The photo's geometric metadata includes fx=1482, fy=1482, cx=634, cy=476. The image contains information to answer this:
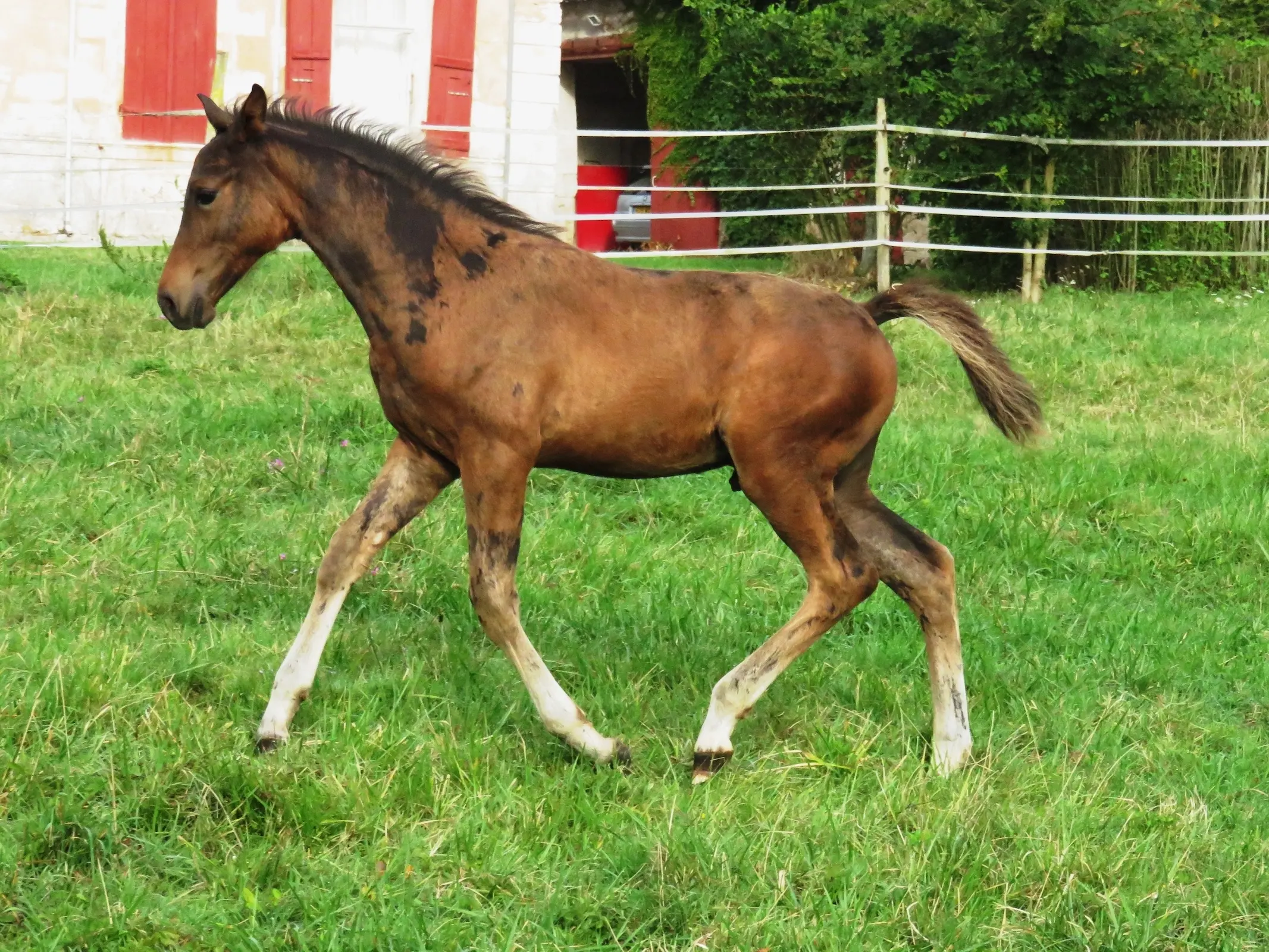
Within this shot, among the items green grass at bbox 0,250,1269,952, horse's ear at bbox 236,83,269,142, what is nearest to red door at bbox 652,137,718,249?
green grass at bbox 0,250,1269,952

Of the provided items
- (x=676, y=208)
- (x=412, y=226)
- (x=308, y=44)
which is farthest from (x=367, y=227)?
(x=676, y=208)

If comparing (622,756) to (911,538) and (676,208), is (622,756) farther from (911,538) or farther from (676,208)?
(676,208)

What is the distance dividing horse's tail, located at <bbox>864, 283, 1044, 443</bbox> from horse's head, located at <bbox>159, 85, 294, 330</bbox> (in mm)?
1877

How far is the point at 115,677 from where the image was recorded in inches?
160

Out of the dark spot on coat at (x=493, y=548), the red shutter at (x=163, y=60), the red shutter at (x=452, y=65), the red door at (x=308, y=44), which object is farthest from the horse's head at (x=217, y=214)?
the red shutter at (x=452, y=65)

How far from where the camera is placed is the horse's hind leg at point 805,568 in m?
4.08

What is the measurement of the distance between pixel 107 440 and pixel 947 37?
1056 cm

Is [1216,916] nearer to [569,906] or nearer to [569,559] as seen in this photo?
[569,906]

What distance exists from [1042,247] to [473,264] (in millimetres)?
10504

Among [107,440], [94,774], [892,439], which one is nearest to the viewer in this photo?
[94,774]

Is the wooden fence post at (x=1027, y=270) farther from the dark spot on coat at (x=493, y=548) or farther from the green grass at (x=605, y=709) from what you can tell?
the dark spot on coat at (x=493, y=548)

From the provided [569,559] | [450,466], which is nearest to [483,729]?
[450,466]

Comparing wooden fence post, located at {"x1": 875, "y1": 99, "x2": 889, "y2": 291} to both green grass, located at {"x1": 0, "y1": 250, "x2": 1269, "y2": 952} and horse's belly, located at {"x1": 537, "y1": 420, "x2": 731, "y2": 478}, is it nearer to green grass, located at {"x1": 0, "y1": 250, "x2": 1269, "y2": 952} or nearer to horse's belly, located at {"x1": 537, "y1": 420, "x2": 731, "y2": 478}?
green grass, located at {"x1": 0, "y1": 250, "x2": 1269, "y2": 952}

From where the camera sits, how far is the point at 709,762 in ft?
13.2
